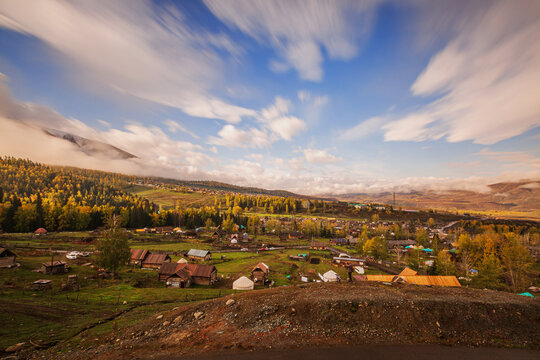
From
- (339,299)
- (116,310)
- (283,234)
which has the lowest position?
(283,234)

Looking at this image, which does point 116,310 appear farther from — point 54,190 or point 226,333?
point 54,190

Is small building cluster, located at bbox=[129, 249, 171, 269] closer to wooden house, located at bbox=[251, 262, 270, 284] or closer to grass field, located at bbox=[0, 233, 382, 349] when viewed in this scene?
grass field, located at bbox=[0, 233, 382, 349]

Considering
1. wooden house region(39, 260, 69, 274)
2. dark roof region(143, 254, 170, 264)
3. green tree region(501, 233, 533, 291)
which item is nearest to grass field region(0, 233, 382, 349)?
wooden house region(39, 260, 69, 274)

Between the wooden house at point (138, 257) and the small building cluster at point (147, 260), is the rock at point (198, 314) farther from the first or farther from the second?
the wooden house at point (138, 257)

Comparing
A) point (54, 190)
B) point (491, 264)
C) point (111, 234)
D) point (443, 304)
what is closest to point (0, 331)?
point (111, 234)

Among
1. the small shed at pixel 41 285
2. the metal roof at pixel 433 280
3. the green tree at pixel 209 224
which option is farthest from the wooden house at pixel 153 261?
the green tree at pixel 209 224

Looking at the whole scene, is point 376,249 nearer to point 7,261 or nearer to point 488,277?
point 488,277

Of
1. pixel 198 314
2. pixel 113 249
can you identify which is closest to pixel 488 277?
pixel 198 314
